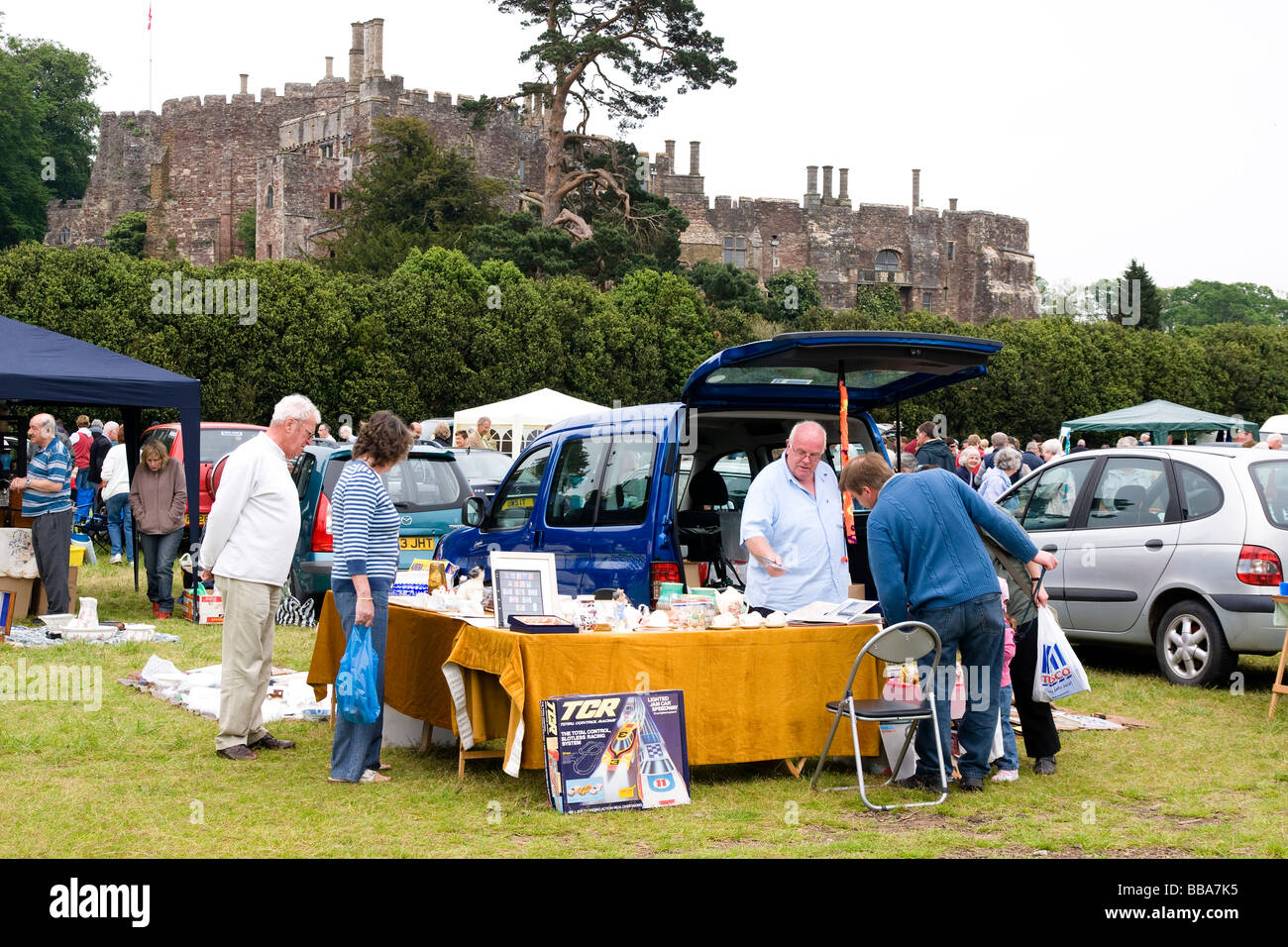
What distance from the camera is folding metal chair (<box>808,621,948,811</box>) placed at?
5.77 m

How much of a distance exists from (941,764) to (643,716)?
1.40 m

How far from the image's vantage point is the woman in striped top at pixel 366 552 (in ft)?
20.2

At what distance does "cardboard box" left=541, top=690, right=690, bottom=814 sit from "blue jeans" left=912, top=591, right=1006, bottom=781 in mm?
1172

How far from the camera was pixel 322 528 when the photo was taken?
1098cm

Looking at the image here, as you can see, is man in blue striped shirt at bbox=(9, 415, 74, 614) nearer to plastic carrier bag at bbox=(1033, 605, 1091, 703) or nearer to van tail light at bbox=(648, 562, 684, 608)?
van tail light at bbox=(648, 562, 684, 608)

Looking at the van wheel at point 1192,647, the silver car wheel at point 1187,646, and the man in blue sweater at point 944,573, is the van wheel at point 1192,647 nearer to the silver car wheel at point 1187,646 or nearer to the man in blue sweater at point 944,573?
the silver car wheel at point 1187,646

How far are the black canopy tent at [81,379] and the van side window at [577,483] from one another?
5129 mm

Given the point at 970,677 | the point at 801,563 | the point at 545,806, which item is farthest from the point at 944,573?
the point at 545,806

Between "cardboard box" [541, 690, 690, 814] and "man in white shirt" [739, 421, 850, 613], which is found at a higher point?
"man in white shirt" [739, 421, 850, 613]

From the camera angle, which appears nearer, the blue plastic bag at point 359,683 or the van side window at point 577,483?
the blue plastic bag at point 359,683

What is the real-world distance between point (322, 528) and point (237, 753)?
4.24m

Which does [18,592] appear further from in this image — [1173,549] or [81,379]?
[1173,549]

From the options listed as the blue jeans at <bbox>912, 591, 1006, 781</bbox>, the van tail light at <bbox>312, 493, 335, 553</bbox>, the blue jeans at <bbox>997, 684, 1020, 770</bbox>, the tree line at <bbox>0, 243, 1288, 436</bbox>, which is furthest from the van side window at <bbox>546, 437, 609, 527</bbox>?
the tree line at <bbox>0, 243, 1288, 436</bbox>

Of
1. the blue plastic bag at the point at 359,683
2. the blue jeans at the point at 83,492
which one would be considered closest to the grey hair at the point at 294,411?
the blue plastic bag at the point at 359,683
